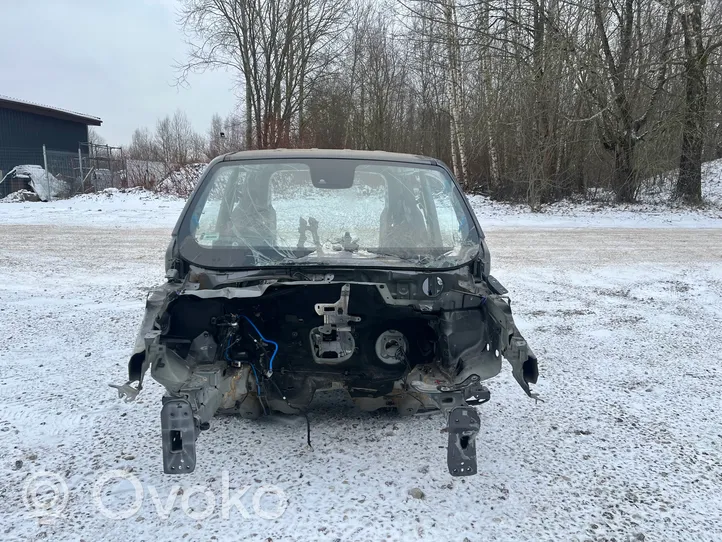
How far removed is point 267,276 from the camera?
2.77 meters

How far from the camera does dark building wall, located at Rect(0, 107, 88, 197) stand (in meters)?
25.9

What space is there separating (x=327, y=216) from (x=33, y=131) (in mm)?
32194

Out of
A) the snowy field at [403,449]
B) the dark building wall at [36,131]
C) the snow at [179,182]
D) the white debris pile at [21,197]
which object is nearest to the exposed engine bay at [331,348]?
the snowy field at [403,449]

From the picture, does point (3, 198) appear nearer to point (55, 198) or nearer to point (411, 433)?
point (55, 198)

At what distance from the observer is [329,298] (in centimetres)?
300

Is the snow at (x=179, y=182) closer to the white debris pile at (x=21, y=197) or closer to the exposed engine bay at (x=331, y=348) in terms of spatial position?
the white debris pile at (x=21, y=197)

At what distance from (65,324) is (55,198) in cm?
1869

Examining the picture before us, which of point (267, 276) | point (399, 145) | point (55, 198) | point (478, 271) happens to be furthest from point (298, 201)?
point (399, 145)

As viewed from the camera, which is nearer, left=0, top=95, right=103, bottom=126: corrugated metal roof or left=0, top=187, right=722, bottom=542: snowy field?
left=0, top=187, right=722, bottom=542: snowy field

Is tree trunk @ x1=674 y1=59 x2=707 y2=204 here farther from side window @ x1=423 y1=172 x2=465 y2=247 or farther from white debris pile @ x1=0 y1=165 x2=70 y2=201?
white debris pile @ x1=0 y1=165 x2=70 y2=201

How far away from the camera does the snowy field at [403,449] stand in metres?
2.47

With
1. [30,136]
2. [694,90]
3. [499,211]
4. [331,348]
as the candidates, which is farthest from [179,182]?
[331,348]

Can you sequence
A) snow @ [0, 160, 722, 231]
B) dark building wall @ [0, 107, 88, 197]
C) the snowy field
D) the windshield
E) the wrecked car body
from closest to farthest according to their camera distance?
the snowy field
the wrecked car body
the windshield
snow @ [0, 160, 722, 231]
dark building wall @ [0, 107, 88, 197]

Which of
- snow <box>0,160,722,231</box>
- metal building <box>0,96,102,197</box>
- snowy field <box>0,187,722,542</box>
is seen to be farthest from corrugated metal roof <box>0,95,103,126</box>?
snowy field <box>0,187,722,542</box>
